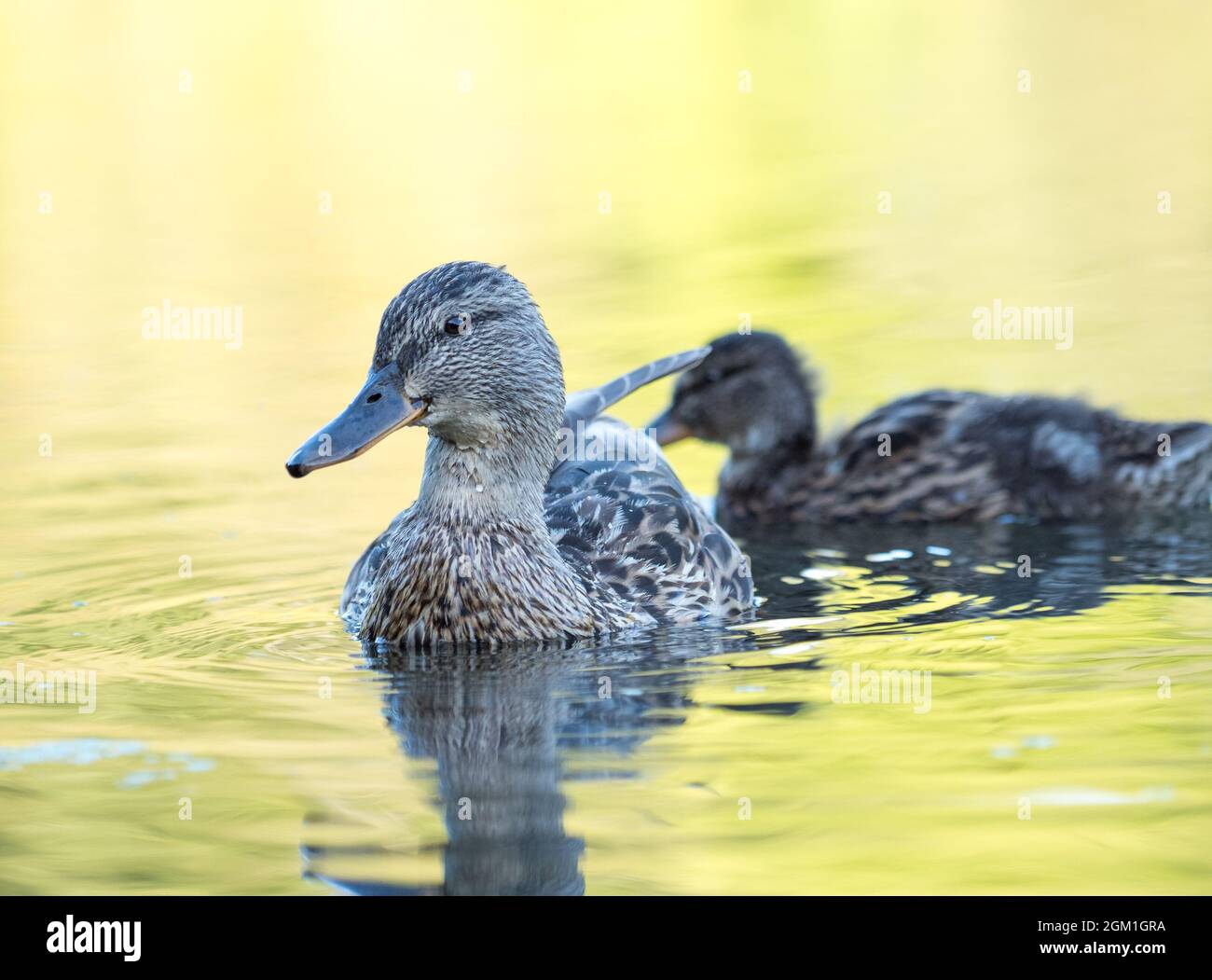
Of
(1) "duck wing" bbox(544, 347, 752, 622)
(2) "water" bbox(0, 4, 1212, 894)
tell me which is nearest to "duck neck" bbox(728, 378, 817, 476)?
(2) "water" bbox(0, 4, 1212, 894)

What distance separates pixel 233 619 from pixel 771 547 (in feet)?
7.80

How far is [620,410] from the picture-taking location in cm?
1019

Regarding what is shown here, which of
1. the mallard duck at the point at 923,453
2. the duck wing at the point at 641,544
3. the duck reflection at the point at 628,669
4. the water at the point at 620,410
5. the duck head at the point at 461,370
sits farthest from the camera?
the mallard duck at the point at 923,453

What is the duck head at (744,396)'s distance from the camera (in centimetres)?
952

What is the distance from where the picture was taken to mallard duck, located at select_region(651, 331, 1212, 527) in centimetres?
855

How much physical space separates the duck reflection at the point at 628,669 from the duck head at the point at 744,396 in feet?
2.77

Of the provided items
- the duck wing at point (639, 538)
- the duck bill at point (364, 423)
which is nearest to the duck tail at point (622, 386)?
the duck wing at point (639, 538)

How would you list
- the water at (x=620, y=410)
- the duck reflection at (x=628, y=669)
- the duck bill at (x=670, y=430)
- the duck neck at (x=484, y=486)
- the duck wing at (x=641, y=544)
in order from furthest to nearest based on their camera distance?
the duck bill at (x=670, y=430)
the duck wing at (x=641, y=544)
the duck neck at (x=484, y=486)
the water at (x=620, y=410)
the duck reflection at (x=628, y=669)

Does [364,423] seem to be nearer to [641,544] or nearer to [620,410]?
[641,544]

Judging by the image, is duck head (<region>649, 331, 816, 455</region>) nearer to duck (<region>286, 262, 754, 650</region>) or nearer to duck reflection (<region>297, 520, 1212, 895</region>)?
duck reflection (<region>297, 520, 1212, 895</region>)

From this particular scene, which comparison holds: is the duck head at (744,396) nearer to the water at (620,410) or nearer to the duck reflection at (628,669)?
the water at (620,410)

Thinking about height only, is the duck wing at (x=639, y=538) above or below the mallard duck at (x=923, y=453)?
below

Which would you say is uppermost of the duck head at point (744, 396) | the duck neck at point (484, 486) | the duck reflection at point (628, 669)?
the duck head at point (744, 396)

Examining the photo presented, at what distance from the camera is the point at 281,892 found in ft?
14.8
